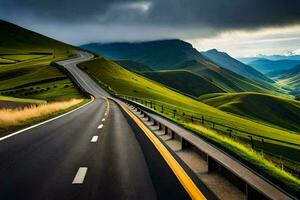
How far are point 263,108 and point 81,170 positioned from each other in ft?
596

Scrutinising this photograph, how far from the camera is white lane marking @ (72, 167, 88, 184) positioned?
849 cm

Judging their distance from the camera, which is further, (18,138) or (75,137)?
(75,137)

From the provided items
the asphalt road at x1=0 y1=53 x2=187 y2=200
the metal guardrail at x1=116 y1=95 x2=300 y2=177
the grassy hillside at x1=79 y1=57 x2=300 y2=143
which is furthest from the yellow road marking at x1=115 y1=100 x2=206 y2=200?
the grassy hillside at x1=79 y1=57 x2=300 y2=143

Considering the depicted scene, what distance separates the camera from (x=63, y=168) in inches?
390

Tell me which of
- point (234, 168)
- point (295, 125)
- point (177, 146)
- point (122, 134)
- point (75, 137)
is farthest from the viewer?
point (295, 125)

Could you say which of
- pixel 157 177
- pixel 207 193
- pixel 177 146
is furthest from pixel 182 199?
pixel 177 146

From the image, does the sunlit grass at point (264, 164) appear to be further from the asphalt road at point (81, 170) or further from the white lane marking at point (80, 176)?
the white lane marking at point (80, 176)

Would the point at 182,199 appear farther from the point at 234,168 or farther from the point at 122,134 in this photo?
the point at 122,134

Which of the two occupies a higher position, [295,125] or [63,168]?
[63,168]

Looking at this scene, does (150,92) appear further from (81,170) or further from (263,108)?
(81,170)

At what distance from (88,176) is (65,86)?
87.1 meters

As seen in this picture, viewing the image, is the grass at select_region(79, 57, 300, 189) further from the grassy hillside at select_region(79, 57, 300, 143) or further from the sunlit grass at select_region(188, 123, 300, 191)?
the sunlit grass at select_region(188, 123, 300, 191)

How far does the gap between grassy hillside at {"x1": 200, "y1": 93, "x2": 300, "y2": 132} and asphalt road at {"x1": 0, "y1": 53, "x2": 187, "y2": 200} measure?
151 meters

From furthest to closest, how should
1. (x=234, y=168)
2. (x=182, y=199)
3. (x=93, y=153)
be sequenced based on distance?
(x=93, y=153) < (x=234, y=168) < (x=182, y=199)
